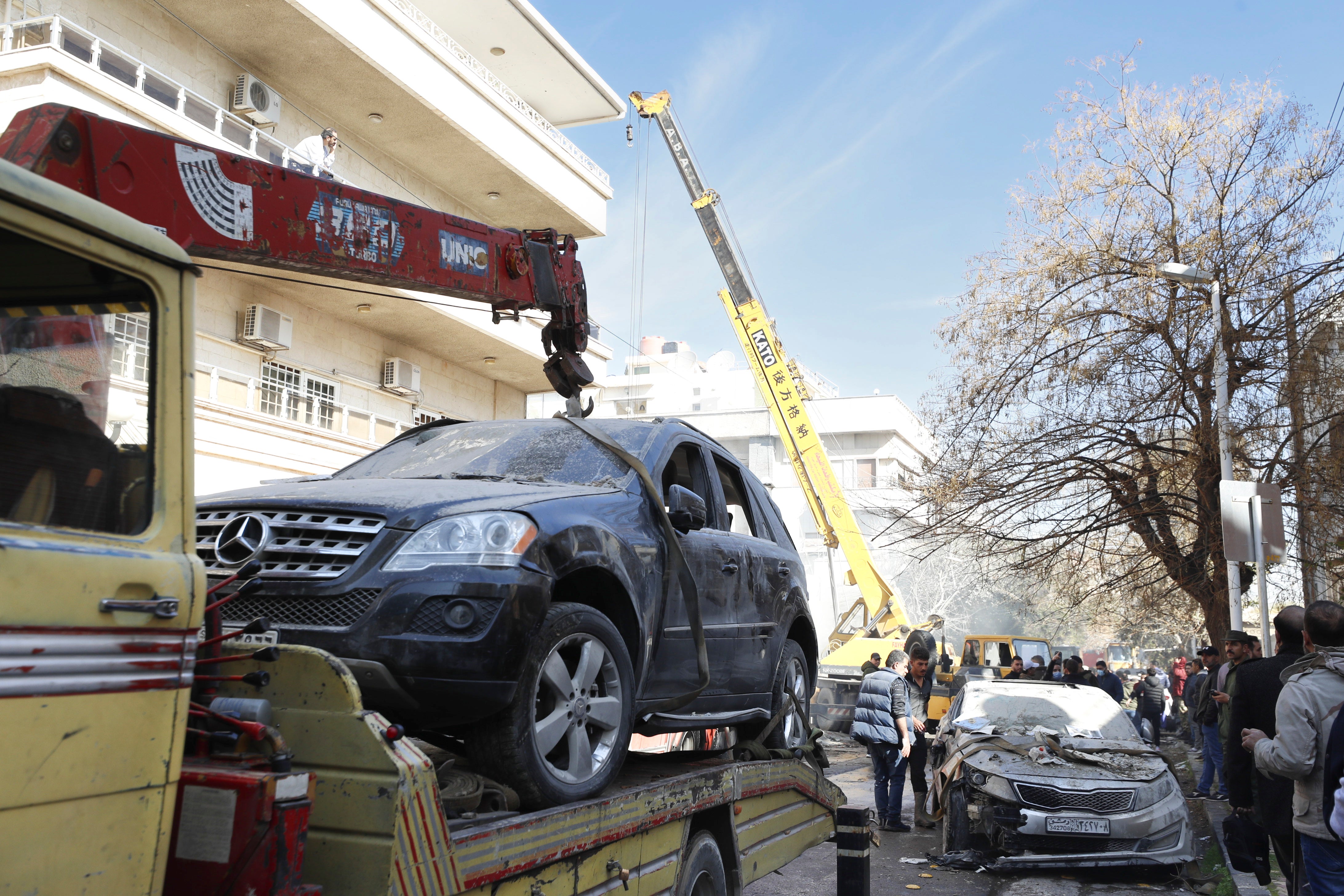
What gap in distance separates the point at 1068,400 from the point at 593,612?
12.0 metres

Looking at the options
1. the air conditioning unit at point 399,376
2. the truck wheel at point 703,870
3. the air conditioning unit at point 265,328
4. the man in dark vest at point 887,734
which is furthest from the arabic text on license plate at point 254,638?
the air conditioning unit at point 399,376

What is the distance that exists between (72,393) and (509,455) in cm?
272

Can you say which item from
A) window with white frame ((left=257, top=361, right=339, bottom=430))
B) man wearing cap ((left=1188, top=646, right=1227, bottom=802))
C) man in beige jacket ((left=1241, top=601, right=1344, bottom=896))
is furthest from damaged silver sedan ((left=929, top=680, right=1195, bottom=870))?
window with white frame ((left=257, top=361, right=339, bottom=430))

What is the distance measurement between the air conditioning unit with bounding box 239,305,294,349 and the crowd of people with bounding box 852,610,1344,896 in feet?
36.2

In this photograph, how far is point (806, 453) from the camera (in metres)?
21.9

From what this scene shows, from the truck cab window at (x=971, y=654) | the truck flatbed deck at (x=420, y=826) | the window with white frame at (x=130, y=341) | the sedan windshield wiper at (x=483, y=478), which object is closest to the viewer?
the window with white frame at (x=130, y=341)

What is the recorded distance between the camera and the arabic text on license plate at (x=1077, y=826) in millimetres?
8086

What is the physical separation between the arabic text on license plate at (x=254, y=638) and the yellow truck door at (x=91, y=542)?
598 mm

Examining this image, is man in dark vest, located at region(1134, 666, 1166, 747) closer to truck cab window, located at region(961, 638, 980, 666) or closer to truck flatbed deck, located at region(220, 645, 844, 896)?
truck cab window, located at region(961, 638, 980, 666)

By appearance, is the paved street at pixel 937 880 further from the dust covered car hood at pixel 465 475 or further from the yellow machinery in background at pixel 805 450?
the yellow machinery in background at pixel 805 450

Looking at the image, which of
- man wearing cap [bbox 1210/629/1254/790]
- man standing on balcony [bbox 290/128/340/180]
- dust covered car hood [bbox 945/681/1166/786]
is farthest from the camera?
man standing on balcony [bbox 290/128/340/180]

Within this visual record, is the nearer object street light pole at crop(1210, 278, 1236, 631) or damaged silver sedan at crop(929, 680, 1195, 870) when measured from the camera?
damaged silver sedan at crop(929, 680, 1195, 870)

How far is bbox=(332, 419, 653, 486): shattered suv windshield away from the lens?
4715 mm

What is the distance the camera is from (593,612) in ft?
12.9
